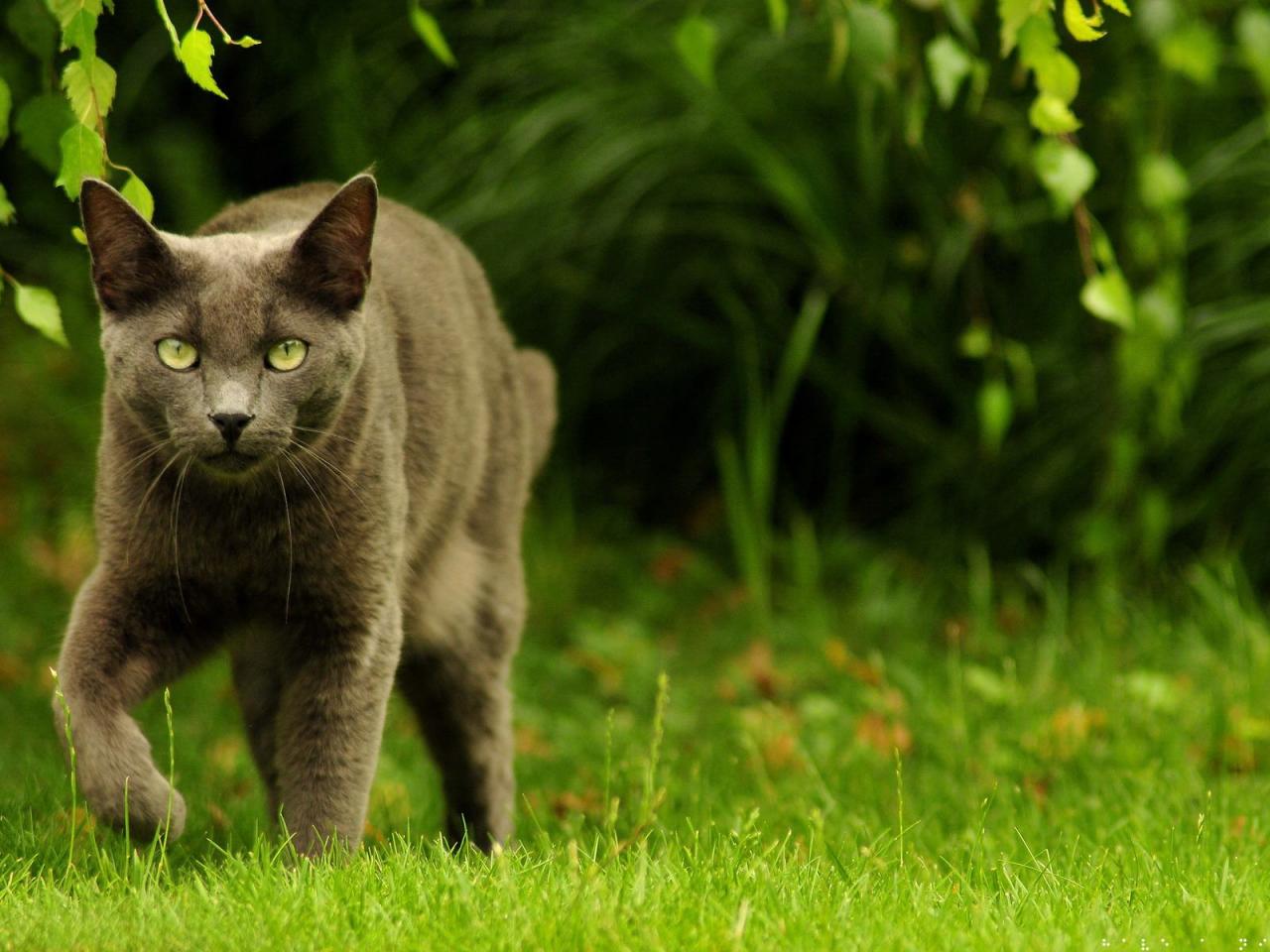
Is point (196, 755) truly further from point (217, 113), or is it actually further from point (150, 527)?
point (217, 113)

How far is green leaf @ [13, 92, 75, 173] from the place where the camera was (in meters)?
2.62

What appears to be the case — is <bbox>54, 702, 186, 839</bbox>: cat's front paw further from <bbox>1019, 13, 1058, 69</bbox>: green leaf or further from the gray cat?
<bbox>1019, 13, 1058, 69</bbox>: green leaf

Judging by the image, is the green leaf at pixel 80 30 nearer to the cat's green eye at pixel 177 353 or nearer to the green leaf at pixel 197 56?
the green leaf at pixel 197 56

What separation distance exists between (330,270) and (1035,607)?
3.21 meters

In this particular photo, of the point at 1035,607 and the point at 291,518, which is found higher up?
the point at 291,518

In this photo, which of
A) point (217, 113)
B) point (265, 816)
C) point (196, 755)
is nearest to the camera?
point (265, 816)

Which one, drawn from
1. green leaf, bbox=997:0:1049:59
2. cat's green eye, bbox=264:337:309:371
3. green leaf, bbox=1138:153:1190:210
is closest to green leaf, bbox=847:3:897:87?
green leaf, bbox=997:0:1049:59

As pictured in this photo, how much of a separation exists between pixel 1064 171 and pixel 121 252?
155 cm

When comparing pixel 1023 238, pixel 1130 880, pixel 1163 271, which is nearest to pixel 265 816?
pixel 1130 880

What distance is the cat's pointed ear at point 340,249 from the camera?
2568mm

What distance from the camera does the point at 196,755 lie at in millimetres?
3836

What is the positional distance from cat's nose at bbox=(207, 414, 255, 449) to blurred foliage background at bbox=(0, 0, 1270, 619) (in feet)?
7.42

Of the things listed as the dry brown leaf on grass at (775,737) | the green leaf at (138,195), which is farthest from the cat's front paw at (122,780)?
the dry brown leaf on grass at (775,737)

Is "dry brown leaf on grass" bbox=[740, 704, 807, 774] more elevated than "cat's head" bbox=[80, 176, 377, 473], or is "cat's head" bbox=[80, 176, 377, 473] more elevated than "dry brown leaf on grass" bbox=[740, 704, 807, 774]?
"cat's head" bbox=[80, 176, 377, 473]
